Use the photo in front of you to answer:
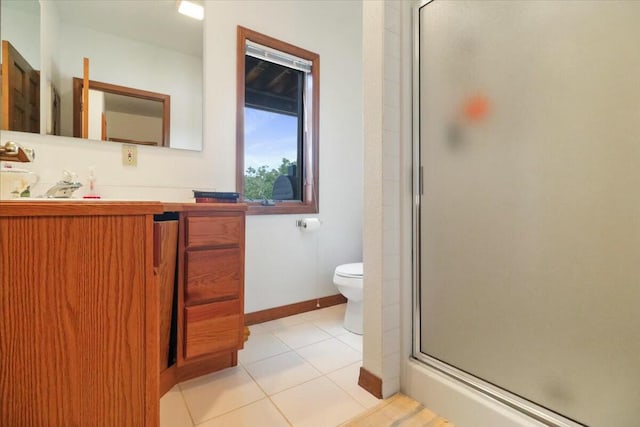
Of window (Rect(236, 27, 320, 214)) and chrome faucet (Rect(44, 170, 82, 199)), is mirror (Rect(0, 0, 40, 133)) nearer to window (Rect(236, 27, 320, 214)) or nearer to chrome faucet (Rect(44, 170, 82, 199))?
chrome faucet (Rect(44, 170, 82, 199))

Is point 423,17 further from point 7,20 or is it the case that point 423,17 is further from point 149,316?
point 7,20

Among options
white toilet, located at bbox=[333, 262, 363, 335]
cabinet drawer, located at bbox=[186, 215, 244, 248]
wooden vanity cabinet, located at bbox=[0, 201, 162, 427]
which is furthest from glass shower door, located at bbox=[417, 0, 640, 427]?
wooden vanity cabinet, located at bbox=[0, 201, 162, 427]

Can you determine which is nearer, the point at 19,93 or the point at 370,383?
the point at 370,383

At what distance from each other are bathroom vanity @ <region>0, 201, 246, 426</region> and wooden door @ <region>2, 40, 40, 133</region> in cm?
126

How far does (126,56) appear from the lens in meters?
1.71

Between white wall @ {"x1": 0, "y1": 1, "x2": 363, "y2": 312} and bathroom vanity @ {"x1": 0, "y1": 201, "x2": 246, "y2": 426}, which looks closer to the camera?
bathroom vanity @ {"x1": 0, "y1": 201, "x2": 246, "y2": 426}

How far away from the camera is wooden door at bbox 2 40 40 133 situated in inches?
57.0

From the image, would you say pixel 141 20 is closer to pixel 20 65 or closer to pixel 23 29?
pixel 23 29

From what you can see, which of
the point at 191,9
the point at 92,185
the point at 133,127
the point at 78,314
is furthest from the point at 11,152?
the point at 191,9

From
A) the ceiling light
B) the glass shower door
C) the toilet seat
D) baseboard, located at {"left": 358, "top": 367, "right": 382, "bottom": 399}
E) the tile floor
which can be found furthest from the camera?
the toilet seat

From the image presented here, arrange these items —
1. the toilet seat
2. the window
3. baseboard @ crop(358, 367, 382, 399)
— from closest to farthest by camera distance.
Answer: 1. baseboard @ crop(358, 367, 382, 399)
2. the toilet seat
3. the window

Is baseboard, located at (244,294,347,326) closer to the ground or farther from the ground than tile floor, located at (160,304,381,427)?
farther from the ground

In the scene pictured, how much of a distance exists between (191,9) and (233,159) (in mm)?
938

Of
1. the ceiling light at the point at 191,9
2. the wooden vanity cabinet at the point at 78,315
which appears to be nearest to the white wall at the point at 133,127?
the ceiling light at the point at 191,9
